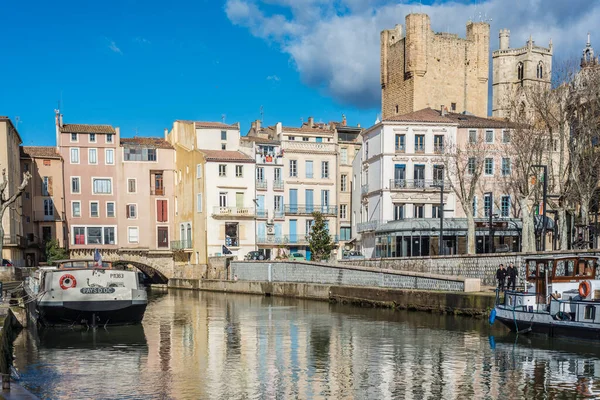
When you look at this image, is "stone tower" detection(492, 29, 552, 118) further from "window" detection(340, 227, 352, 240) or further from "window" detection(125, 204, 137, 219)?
"window" detection(125, 204, 137, 219)

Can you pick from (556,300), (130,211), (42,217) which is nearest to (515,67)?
(130,211)

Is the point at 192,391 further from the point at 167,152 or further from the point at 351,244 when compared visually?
the point at 167,152

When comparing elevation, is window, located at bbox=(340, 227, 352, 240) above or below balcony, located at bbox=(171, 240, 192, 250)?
above

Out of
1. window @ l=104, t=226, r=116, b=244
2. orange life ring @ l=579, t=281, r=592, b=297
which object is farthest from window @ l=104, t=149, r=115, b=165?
orange life ring @ l=579, t=281, r=592, b=297

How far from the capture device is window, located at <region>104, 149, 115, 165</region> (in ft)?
232

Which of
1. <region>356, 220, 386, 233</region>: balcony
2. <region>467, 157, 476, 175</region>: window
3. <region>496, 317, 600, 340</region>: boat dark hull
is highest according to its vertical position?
<region>467, 157, 476, 175</region>: window

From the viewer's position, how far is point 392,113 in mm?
85125

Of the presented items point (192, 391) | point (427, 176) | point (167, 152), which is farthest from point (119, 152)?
point (192, 391)

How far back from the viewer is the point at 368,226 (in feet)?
205

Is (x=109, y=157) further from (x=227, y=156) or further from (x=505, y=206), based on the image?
(x=505, y=206)

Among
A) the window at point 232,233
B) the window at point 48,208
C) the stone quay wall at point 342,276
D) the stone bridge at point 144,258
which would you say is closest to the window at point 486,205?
the stone quay wall at point 342,276

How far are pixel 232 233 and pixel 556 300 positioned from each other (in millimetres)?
42216

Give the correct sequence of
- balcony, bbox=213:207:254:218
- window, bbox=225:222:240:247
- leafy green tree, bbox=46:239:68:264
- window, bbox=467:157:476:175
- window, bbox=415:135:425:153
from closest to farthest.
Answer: window, bbox=467:157:476:175 < window, bbox=415:135:425:153 < leafy green tree, bbox=46:239:68:264 < balcony, bbox=213:207:254:218 < window, bbox=225:222:240:247

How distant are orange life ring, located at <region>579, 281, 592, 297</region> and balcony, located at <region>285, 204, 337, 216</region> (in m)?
44.8
